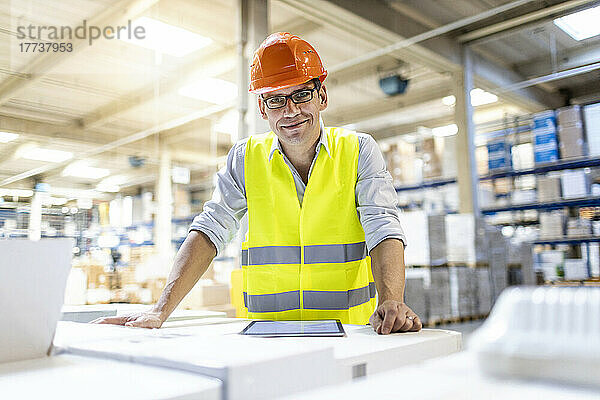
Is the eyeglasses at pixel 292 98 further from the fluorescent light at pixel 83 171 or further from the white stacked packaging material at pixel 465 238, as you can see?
the white stacked packaging material at pixel 465 238

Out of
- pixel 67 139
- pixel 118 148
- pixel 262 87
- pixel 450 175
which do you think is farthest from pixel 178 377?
pixel 450 175

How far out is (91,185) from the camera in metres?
4.37

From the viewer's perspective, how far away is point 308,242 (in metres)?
1.87

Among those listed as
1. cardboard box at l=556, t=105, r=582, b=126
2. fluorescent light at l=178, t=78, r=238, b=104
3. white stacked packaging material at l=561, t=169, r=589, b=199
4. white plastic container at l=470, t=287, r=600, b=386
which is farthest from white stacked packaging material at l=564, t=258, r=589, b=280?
white plastic container at l=470, t=287, r=600, b=386

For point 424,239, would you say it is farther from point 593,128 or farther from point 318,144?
point 318,144

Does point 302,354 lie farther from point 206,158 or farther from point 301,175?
point 206,158

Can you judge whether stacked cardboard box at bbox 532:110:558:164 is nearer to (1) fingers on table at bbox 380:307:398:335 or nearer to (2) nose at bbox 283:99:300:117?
(2) nose at bbox 283:99:300:117

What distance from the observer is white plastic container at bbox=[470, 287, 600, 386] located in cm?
61

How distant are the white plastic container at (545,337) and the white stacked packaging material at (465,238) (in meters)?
6.24

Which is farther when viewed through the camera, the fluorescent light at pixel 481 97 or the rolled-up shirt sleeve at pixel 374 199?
the fluorescent light at pixel 481 97

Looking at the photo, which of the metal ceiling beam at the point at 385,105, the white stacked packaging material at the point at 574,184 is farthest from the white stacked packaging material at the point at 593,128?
the metal ceiling beam at the point at 385,105

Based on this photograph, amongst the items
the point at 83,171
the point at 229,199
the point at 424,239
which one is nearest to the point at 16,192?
the point at 83,171

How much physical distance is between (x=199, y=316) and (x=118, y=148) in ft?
11.0

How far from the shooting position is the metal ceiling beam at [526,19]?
5897 millimetres
